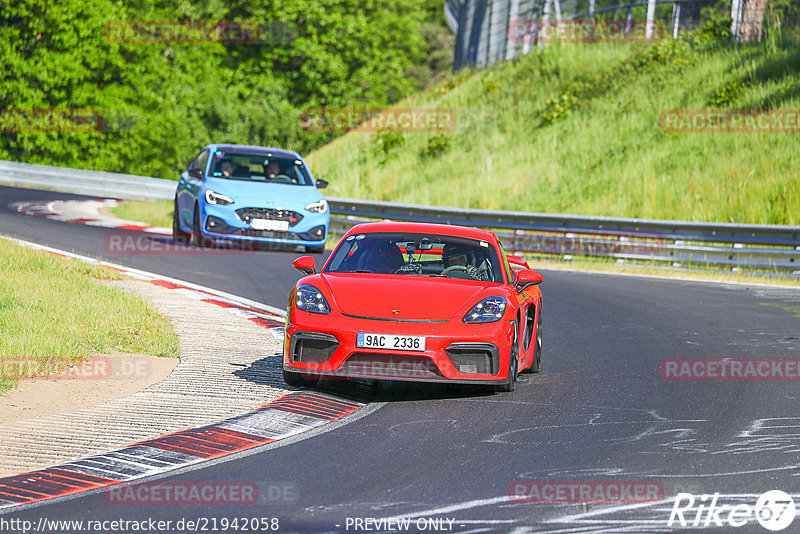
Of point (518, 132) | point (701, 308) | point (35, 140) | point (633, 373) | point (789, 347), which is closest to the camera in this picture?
point (633, 373)

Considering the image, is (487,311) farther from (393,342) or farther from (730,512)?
(730,512)

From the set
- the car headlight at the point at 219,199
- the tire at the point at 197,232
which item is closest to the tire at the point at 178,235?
the tire at the point at 197,232

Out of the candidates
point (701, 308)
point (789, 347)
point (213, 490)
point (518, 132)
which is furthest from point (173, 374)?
point (518, 132)

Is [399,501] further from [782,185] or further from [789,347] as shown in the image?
[782,185]

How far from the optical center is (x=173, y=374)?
9.37m

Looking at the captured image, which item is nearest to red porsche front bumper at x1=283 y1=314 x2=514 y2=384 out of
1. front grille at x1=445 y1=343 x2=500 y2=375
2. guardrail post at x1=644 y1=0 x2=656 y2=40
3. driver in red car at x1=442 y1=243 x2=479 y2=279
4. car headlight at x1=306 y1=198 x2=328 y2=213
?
front grille at x1=445 y1=343 x2=500 y2=375

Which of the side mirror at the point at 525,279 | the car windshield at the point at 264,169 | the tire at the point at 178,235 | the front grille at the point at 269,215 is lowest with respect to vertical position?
the tire at the point at 178,235

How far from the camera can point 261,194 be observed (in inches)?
759

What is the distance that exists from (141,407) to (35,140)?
44.2 m

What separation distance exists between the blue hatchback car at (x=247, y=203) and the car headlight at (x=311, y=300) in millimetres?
10211

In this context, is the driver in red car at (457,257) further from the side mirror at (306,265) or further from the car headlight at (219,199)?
the car headlight at (219,199)

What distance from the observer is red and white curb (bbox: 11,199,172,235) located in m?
24.4

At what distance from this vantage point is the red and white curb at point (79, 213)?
24.4m

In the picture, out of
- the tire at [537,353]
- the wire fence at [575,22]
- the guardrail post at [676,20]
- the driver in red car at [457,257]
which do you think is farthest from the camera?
the guardrail post at [676,20]
